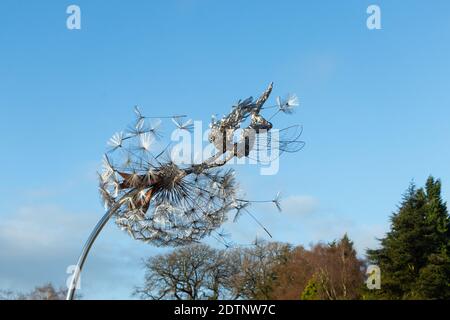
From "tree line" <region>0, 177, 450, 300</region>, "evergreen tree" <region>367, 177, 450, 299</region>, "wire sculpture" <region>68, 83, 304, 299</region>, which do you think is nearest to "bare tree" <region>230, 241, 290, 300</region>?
"tree line" <region>0, 177, 450, 300</region>

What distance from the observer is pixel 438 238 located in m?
55.3

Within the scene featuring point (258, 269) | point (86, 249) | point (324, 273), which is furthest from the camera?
point (258, 269)

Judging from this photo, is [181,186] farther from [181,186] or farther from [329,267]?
[329,267]

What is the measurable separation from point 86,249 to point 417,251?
140ft

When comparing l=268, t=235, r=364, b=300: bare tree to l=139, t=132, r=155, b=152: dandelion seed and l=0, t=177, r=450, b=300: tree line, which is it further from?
l=139, t=132, r=155, b=152: dandelion seed

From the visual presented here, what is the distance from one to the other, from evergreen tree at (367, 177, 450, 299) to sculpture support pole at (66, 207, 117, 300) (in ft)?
126

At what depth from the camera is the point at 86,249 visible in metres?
18.0

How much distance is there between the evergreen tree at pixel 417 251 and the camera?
51.6m

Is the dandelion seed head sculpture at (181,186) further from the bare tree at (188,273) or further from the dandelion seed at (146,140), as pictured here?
the bare tree at (188,273)

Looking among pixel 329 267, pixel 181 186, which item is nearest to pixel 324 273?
pixel 329 267

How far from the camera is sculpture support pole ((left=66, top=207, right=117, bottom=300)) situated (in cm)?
1727
